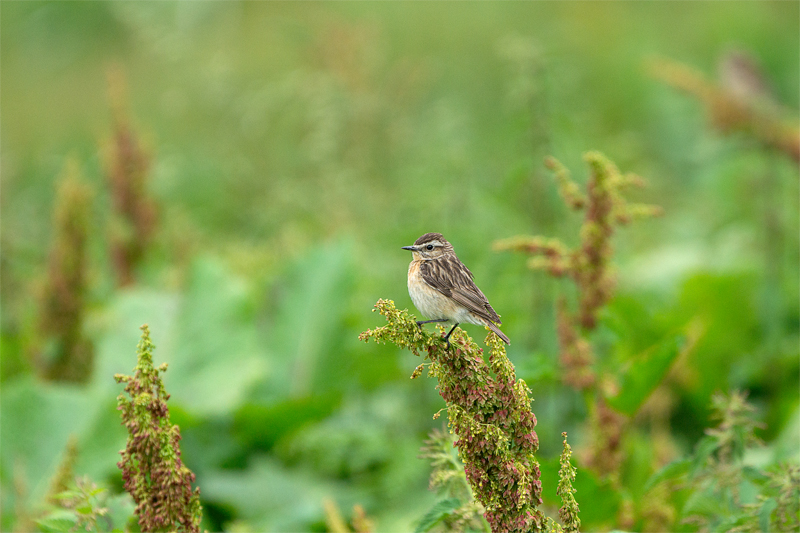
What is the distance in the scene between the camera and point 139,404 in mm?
1890

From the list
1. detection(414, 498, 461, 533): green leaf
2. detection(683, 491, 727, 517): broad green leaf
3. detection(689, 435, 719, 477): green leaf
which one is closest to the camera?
detection(414, 498, 461, 533): green leaf

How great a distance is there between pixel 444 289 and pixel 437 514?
0.60 m

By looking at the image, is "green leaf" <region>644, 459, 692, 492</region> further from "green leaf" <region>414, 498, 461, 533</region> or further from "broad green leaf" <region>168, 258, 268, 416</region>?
"broad green leaf" <region>168, 258, 268, 416</region>

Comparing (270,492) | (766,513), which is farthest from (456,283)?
(270,492)

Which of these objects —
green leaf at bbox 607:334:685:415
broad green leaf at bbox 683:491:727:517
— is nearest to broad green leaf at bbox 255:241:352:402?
green leaf at bbox 607:334:685:415

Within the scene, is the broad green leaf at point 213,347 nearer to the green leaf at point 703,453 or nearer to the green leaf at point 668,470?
the green leaf at point 668,470

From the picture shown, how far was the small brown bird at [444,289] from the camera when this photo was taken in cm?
215

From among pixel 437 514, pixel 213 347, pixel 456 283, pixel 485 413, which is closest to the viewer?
pixel 485 413

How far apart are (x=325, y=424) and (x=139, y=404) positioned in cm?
318

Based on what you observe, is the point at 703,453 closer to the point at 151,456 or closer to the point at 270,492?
the point at 151,456

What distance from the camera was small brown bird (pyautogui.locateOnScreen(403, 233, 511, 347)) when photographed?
7.06ft

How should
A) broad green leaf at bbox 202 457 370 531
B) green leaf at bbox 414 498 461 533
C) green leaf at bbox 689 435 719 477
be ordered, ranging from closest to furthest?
green leaf at bbox 414 498 461 533 < green leaf at bbox 689 435 719 477 < broad green leaf at bbox 202 457 370 531

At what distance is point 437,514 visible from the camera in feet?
6.82

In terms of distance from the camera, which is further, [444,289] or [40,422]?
[40,422]
